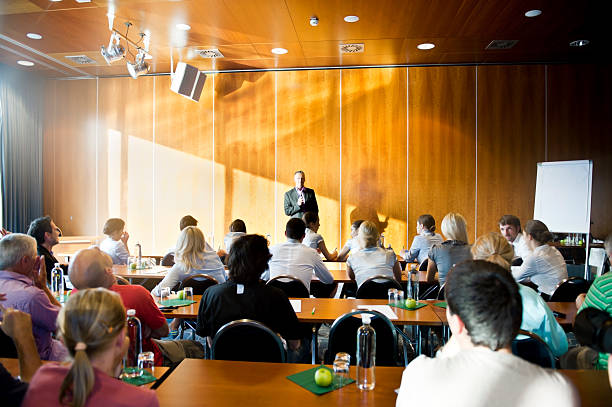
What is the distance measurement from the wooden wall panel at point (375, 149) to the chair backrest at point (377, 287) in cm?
460

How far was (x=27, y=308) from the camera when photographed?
2.46m

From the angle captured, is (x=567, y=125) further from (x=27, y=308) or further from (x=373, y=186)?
(x=27, y=308)

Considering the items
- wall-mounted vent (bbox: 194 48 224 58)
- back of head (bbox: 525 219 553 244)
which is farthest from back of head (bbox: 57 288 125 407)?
wall-mounted vent (bbox: 194 48 224 58)

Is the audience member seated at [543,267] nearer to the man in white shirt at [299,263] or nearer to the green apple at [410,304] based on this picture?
the green apple at [410,304]

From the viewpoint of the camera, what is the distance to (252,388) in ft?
6.31

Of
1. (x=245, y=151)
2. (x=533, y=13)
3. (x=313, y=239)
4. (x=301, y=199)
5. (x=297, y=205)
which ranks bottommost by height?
(x=313, y=239)

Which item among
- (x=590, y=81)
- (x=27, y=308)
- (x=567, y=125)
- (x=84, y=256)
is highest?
(x=590, y=81)

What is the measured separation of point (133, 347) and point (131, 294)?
42 centimetres

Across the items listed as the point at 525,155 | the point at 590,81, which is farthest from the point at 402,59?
the point at 590,81

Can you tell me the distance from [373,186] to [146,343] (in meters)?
6.47

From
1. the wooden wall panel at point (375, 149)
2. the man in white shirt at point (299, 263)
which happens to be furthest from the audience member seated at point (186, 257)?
the wooden wall panel at point (375, 149)

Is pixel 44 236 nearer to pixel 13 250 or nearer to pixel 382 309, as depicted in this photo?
pixel 13 250

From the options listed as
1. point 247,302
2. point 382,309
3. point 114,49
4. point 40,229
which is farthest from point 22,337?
point 114,49

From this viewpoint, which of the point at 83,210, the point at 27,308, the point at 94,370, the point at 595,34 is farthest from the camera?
the point at 83,210
